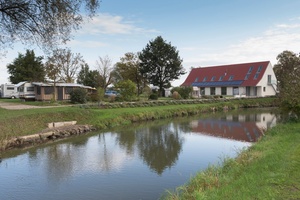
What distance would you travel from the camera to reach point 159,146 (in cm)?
1516

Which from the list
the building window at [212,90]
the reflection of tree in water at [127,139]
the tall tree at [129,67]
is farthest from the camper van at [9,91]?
the building window at [212,90]

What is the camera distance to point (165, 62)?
164 ft

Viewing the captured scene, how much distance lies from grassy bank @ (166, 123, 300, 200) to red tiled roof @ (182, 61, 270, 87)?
41.6 m

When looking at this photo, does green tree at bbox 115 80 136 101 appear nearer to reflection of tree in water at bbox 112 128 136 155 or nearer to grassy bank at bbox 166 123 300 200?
reflection of tree in water at bbox 112 128 136 155

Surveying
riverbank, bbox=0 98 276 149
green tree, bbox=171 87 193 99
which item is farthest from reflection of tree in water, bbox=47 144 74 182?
green tree, bbox=171 87 193 99

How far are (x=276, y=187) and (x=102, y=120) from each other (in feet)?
56.5

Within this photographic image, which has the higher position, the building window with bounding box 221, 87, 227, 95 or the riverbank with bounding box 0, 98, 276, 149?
the building window with bounding box 221, 87, 227, 95

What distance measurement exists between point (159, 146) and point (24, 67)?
162 feet

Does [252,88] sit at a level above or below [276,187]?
above

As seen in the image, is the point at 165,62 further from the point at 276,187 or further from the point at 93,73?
the point at 276,187

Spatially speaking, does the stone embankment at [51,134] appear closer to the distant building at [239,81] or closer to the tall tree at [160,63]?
the tall tree at [160,63]

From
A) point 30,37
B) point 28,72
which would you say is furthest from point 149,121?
point 28,72

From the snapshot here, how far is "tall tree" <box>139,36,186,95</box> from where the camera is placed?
163 ft

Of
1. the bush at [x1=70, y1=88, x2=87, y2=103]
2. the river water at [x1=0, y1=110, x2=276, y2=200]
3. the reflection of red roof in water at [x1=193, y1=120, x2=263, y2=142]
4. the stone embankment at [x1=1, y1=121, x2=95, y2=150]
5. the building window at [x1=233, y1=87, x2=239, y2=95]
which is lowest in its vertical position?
the river water at [x1=0, y1=110, x2=276, y2=200]
